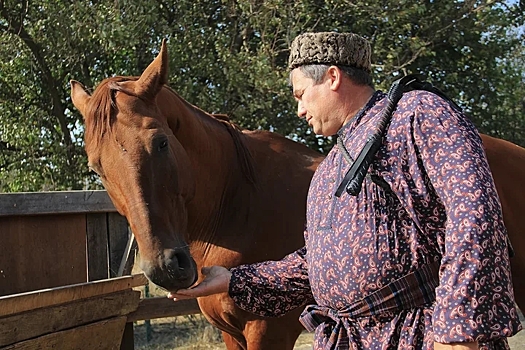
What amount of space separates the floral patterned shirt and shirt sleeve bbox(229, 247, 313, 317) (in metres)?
0.30

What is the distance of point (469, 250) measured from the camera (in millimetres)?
1463

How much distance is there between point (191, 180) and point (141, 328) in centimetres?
606

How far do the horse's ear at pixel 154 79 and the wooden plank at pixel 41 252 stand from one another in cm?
115

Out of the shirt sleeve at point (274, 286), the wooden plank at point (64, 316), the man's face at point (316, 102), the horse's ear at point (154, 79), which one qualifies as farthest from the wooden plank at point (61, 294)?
the man's face at point (316, 102)

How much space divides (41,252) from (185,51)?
4.02 m

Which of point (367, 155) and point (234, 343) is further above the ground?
point (367, 155)

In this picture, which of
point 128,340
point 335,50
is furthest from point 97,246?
point 335,50

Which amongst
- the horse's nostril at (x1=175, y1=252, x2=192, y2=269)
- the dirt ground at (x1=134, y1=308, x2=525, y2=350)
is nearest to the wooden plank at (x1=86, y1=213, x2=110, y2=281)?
the horse's nostril at (x1=175, y1=252, x2=192, y2=269)

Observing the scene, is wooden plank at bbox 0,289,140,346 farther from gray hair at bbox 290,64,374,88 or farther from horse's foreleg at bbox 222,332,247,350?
gray hair at bbox 290,64,374,88

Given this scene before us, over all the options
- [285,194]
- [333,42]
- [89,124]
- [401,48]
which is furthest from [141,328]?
[333,42]

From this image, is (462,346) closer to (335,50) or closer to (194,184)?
(335,50)

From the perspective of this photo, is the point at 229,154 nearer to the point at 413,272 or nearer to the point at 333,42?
the point at 333,42

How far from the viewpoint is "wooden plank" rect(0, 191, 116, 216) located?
3429 millimetres

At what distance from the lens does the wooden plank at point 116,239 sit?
13.5 ft
